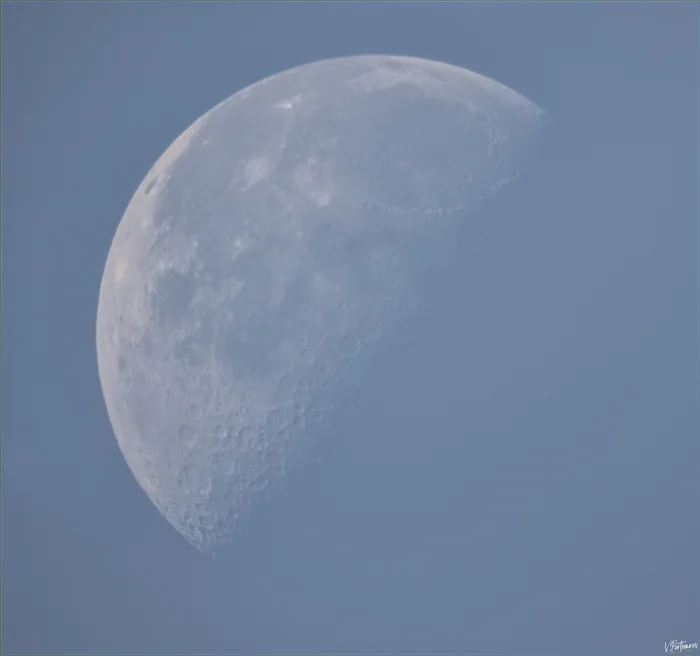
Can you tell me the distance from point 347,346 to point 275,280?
42 cm

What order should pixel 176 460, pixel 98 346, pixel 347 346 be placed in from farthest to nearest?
pixel 98 346, pixel 176 460, pixel 347 346

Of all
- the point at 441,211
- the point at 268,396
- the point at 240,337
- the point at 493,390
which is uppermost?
the point at 441,211

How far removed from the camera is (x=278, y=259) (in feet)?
13.8

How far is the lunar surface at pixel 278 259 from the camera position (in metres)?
4.12

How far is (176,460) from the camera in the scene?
14.7ft

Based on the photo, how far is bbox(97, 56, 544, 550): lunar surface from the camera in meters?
4.12

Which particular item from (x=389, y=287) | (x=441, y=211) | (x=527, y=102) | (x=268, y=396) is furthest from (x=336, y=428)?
(x=527, y=102)

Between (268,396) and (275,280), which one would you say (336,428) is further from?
(275,280)

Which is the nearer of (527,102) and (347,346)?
(347,346)
